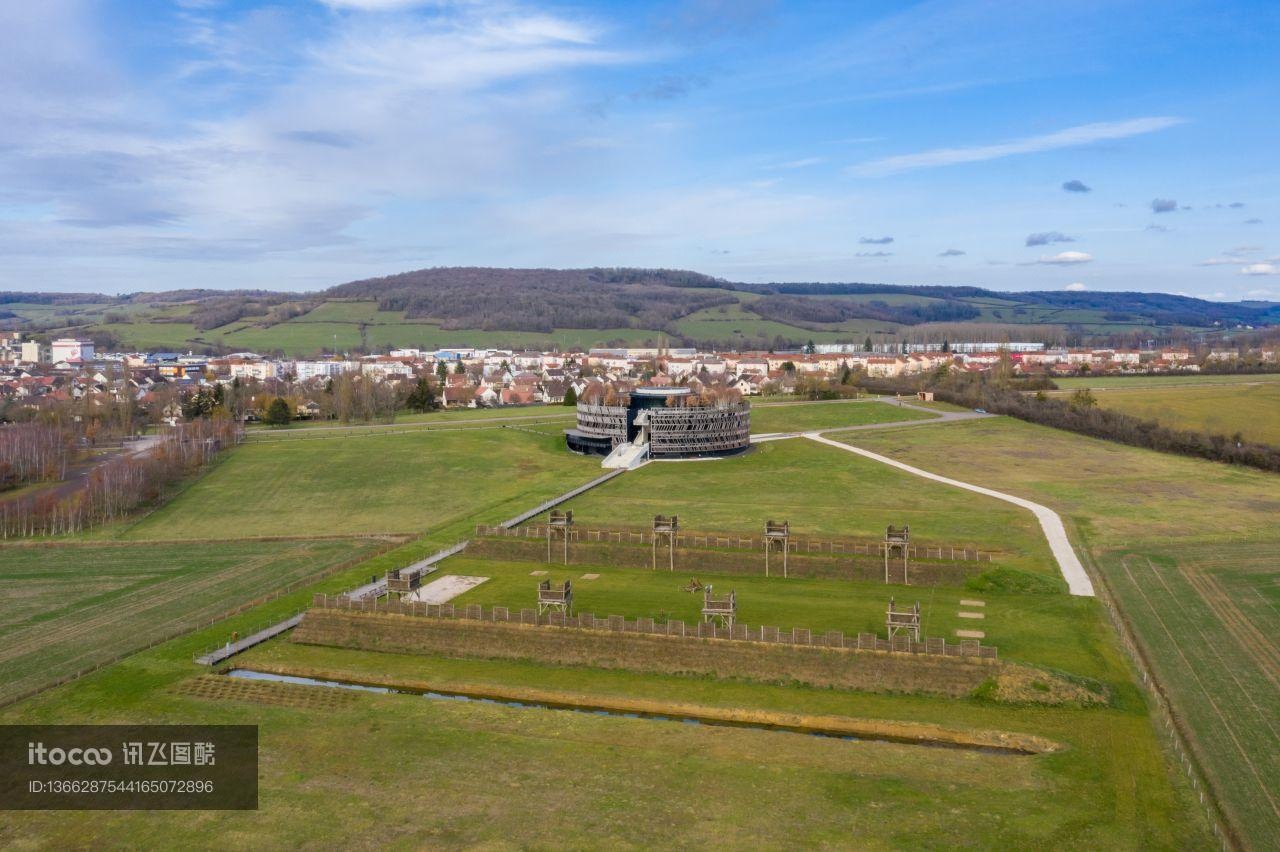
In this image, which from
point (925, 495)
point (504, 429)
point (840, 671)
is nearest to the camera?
point (840, 671)

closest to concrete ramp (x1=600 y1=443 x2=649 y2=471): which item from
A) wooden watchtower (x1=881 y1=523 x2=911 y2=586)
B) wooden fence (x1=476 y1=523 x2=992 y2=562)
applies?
wooden fence (x1=476 y1=523 x2=992 y2=562)

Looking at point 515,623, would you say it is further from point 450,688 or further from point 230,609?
point 230,609

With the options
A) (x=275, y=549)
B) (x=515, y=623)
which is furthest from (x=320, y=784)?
(x=275, y=549)

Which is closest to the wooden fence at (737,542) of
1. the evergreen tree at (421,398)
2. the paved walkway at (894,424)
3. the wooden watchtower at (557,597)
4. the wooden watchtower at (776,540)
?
the wooden watchtower at (776,540)

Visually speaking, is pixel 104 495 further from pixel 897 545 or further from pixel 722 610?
pixel 897 545

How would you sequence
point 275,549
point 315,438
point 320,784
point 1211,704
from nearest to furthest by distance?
point 320,784 < point 1211,704 < point 275,549 < point 315,438

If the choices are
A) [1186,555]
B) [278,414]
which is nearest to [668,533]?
[1186,555]
